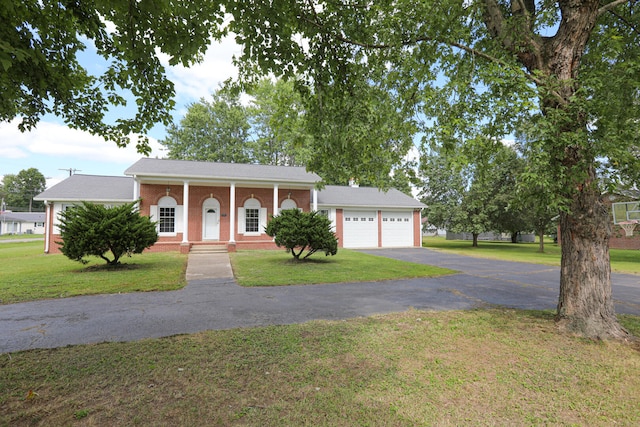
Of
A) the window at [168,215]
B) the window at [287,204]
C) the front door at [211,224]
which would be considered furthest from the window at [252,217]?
the window at [168,215]

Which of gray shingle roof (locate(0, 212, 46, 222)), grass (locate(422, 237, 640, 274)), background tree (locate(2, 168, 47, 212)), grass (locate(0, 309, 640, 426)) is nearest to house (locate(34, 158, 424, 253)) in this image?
grass (locate(422, 237, 640, 274))

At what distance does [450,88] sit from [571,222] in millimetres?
2652

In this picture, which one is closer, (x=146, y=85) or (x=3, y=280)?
(x=146, y=85)

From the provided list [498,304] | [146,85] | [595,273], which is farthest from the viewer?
[498,304]

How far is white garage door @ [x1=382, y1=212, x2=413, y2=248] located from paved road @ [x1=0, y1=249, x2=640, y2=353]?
14235 millimetres

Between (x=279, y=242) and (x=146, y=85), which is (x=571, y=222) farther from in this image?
(x=279, y=242)

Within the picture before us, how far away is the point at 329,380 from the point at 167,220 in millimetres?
17344

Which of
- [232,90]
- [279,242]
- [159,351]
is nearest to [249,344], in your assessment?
[159,351]

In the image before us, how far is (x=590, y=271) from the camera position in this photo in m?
4.46

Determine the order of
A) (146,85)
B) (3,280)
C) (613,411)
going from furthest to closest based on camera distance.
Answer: (3,280) < (146,85) < (613,411)

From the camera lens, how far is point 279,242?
39.7 feet

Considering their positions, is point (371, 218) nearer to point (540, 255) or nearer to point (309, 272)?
point (540, 255)

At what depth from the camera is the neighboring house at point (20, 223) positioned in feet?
169

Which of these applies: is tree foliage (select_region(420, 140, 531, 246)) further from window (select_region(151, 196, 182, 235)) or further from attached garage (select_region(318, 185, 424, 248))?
window (select_region(151, 196, 182, 235))
